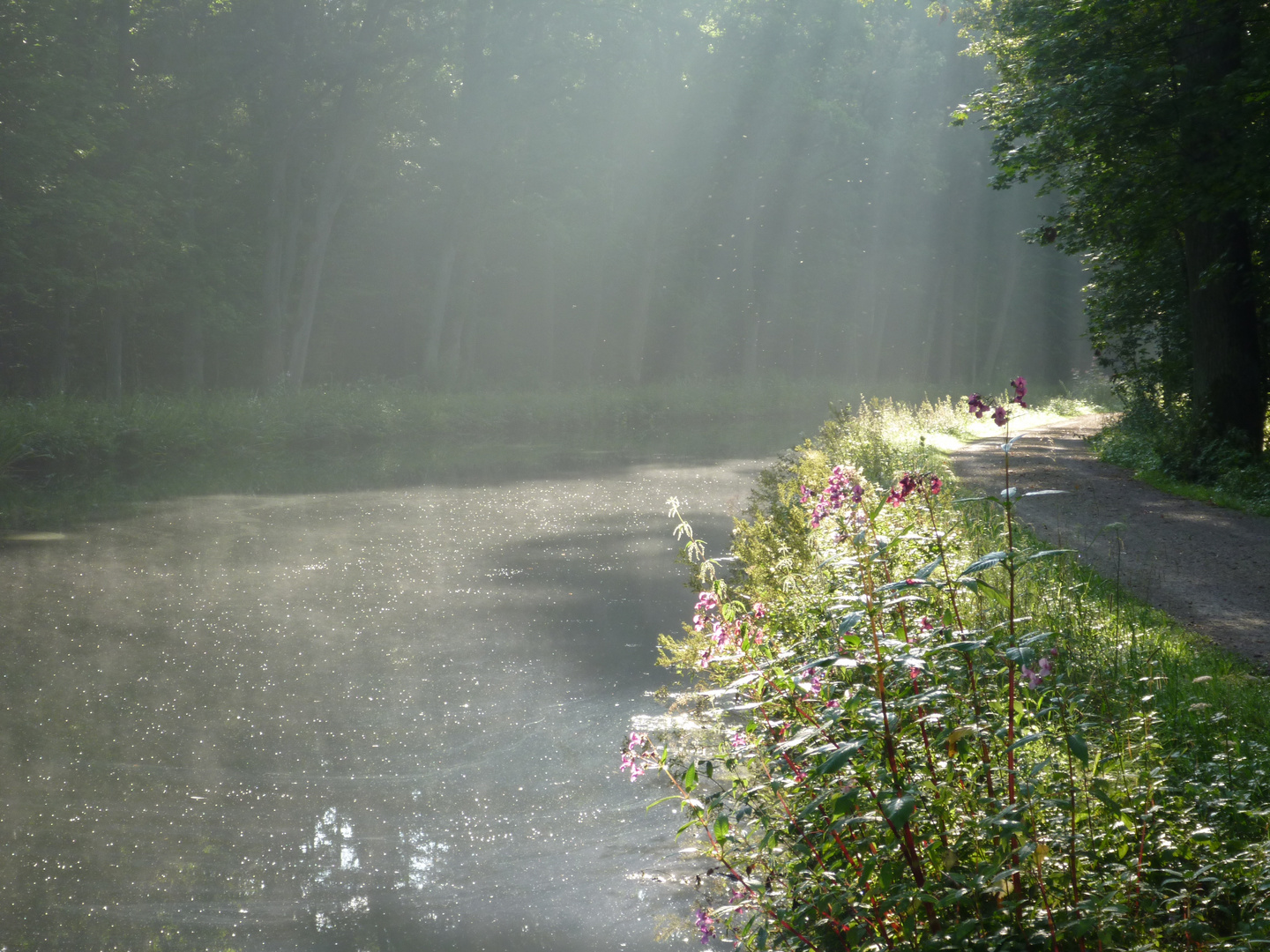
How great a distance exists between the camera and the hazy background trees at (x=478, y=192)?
96.4 ft

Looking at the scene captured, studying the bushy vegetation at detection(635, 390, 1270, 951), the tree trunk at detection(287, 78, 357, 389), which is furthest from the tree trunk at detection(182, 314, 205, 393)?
the bushy vegetation at detection(635, 390, 1270, 951)

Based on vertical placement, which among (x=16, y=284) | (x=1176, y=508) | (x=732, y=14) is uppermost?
(x=732, y=14)

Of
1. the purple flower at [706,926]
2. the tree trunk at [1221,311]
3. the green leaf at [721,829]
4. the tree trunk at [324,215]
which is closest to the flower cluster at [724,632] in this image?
the green leaf at [721,829]

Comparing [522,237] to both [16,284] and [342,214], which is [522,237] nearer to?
[342,214]

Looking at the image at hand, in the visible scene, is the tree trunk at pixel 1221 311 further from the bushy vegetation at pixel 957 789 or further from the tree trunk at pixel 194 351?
the tree trunk at pixel 194 351

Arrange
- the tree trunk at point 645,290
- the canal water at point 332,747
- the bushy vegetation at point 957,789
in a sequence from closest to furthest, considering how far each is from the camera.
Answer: the bushy vegetation at point 957,789, the canal water at point 332,747, the tree trunk at point 645,290

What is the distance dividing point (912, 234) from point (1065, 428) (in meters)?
34.8

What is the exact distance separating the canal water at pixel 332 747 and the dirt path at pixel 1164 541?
3.49 meters

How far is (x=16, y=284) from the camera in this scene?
26.2 meters

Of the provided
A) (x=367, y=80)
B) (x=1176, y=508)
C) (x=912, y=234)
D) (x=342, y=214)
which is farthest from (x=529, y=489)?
(x=912, y=234)

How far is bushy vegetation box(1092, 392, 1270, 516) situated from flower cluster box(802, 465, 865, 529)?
27.3 ft

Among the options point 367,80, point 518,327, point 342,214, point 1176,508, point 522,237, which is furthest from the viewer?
point 518,327

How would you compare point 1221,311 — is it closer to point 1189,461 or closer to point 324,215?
point 1189,461

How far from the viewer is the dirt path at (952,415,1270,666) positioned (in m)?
7.75
